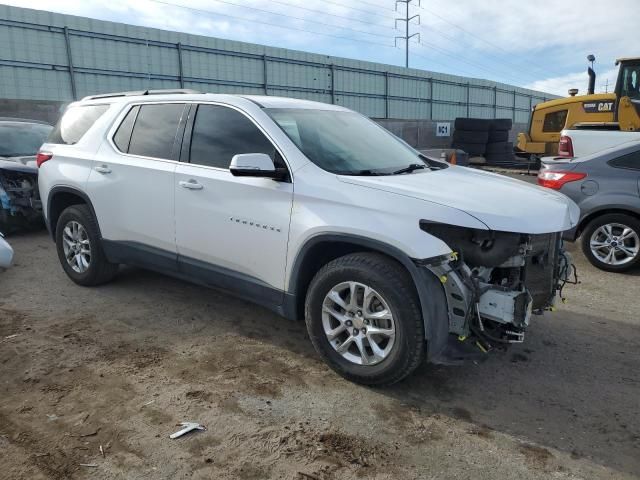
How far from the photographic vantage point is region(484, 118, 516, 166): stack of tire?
18.9 meters

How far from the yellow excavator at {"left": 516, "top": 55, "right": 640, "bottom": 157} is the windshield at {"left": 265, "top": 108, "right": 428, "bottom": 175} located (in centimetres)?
940

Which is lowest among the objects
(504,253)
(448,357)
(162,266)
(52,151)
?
(448,357)

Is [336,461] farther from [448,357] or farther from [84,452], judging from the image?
[84,452]

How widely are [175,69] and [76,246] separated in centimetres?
1464

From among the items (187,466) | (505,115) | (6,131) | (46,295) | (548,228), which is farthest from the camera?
(505,115)


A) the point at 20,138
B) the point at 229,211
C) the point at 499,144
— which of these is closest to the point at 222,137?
the point at 229,211

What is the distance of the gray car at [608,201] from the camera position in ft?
19.9

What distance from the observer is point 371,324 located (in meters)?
3.30

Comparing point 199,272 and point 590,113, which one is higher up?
point 590,113

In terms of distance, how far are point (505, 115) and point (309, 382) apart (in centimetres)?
3479

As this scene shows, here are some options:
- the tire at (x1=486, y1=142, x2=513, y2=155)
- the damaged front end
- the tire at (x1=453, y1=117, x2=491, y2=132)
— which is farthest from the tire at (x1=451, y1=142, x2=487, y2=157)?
the damaged front end

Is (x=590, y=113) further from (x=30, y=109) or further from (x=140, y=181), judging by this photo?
(x=30, y=109)

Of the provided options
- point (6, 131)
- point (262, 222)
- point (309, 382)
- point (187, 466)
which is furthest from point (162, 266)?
point (6, 131)

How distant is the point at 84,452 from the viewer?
2711 mm
